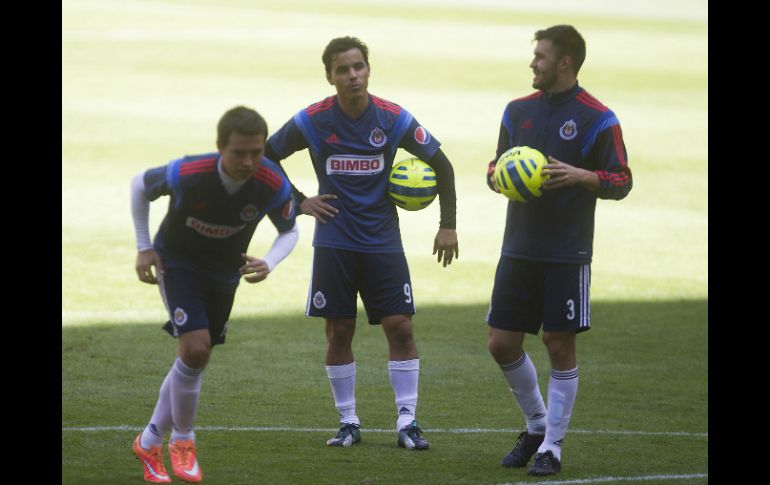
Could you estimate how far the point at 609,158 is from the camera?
7402 mm

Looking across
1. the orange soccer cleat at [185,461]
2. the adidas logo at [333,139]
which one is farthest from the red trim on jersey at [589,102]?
the orange soccer cleat at [185,461]

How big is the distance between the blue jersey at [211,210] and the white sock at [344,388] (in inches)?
59.5

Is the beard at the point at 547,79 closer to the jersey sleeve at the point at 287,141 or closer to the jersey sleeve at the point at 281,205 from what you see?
the jersey sleeve at the point at 281,205

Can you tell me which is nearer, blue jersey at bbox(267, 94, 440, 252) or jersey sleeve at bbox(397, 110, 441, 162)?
blue jersey at bbox(267, 94, 440, 252)

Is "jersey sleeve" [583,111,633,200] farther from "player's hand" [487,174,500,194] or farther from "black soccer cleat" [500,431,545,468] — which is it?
"black soccer cleat" [500,431,545,468]

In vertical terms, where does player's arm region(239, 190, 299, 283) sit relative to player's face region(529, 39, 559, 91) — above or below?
below

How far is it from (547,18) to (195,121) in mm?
22597

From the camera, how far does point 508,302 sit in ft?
25.1

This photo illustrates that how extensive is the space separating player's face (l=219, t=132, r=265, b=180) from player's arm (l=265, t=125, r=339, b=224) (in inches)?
59.5

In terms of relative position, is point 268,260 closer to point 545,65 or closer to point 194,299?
point 194,299

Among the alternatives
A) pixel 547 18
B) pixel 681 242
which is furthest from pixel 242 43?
pixel 681 242

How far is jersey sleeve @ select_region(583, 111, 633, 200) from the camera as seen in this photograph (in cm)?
732

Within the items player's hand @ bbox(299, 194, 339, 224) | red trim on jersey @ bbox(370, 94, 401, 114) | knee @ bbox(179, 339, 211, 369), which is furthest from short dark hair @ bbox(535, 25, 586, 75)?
knee @ bbox(179, 339, 211, 369)

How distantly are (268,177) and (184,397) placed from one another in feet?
4.08
